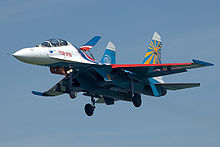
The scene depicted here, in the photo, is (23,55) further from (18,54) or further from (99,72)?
(99,72)

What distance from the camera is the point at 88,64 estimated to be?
45.0m

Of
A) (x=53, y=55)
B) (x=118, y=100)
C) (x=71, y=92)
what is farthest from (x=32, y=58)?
(x=118, y=100)

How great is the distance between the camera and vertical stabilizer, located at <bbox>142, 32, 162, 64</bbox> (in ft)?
170

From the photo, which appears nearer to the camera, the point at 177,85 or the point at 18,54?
the point at 18,54

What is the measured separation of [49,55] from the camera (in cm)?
4244

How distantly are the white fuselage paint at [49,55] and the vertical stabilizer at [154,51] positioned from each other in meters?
8.64

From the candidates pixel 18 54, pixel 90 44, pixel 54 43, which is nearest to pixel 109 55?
pixel 90 44

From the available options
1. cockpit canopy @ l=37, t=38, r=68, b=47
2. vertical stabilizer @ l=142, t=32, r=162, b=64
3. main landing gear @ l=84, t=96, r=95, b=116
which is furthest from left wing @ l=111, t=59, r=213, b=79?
cockpit canopy @ l=37, t=38, r=68, b=47

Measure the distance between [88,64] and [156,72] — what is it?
585 centimetres

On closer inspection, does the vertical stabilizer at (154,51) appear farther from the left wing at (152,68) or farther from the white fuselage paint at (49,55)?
the white fuselage paint at (49,55)

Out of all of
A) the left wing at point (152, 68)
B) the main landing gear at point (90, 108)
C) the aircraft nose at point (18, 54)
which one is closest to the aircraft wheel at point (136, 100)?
the left wing at point (152, 68)

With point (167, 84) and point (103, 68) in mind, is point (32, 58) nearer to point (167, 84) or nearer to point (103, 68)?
point (103, 68)

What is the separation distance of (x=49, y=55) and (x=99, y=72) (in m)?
5.08

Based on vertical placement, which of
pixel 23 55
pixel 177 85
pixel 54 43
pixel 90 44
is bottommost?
pixel 177 85
